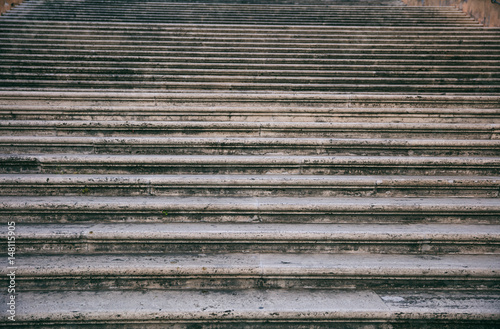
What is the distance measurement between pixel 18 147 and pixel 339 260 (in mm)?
3639

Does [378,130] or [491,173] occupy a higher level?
[378,130]

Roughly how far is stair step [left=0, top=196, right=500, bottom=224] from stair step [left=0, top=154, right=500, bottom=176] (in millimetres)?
451

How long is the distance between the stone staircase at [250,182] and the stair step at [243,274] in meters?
0.01

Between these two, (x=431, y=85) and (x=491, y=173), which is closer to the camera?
(x=491, y=173)

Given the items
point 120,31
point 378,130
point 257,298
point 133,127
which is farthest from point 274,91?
point 120,31

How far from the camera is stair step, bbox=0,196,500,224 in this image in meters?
2.75

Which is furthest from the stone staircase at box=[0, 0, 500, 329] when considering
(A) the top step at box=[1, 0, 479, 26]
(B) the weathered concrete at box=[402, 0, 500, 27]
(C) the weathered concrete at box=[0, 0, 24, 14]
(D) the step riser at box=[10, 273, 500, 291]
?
(C) the weathered concrete at box=[0, 0, 24, 14]

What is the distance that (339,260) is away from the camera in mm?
2486

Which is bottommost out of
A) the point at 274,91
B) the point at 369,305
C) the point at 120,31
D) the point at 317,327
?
the point at 317,327

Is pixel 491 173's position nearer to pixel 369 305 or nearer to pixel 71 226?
pixel 369 305

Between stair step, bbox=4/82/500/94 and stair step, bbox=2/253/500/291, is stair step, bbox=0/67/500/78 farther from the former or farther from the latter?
stair step, bbox=2/253/500/291

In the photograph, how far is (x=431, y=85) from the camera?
4.54m

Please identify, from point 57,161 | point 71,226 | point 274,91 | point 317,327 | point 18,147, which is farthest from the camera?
point 274,91

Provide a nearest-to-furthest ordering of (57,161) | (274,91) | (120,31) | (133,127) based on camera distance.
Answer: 1. (57,161)
2. (133,127)
3. (274,91)
4. (120,31)
